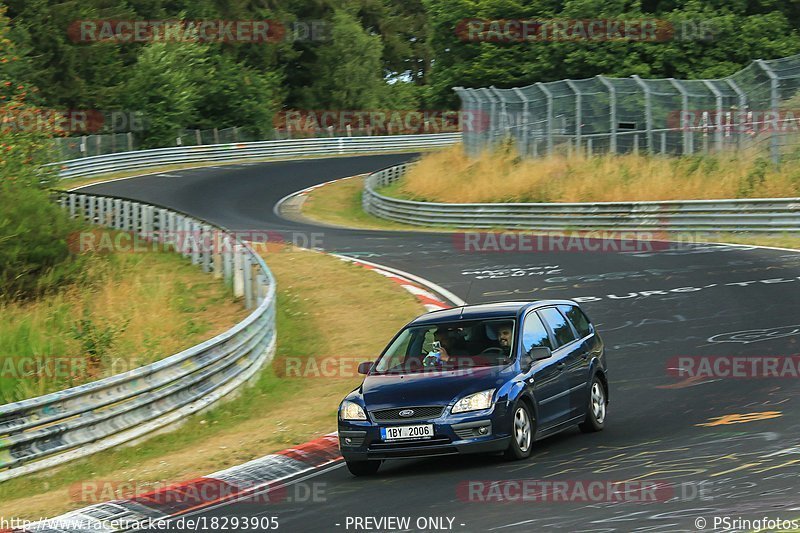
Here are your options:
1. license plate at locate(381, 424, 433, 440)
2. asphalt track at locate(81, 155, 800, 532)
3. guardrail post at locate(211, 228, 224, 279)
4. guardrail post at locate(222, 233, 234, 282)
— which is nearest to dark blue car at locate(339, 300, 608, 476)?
license plate at locate(381, 424, 433, 440)

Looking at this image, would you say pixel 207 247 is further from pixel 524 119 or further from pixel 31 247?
pixel 524 119

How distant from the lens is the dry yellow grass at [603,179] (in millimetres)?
30781

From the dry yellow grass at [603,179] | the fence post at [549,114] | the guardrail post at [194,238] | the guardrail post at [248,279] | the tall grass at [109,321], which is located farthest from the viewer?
the fence post at [549,114]

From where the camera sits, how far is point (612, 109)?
115 feet

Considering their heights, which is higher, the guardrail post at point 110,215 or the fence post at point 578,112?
the fence post at point 578,112

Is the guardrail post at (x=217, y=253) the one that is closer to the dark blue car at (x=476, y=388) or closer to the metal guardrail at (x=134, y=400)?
the metal guardrail at (x=134, y=400)

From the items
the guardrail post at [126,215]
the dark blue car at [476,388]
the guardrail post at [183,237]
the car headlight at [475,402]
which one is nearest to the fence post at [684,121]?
the guardrail post at [183,237]

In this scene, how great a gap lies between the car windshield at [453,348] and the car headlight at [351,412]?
65 cm

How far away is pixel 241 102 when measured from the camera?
72.4m

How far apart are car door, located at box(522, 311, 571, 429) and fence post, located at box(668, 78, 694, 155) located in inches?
877

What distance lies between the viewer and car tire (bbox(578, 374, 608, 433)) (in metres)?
11.9

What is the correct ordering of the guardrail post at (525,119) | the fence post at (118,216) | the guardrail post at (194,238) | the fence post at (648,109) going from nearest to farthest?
the guardrail post at (194,238) → the fence post at (118,216) → the fence post at (648,109) → the guardrail post at (525,119)

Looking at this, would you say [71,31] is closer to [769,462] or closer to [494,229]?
[494,229]

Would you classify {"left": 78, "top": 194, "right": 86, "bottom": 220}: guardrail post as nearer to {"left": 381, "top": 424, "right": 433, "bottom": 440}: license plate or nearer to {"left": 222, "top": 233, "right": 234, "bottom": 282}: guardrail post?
{"left": 222, "top": 233, "right": 234, "bottom": 282}: guardrail post
